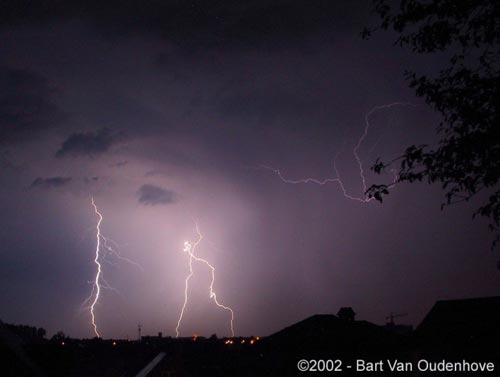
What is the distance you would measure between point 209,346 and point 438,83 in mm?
25152

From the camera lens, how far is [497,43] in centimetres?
559

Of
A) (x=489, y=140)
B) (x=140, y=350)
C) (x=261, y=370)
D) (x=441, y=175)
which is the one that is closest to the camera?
(x=489, y=140)

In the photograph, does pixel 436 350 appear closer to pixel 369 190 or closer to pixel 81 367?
pixel 81 367

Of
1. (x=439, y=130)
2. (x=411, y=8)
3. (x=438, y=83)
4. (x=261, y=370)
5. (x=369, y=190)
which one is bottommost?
(x=261, y=370)

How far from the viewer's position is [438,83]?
5777 millimetres

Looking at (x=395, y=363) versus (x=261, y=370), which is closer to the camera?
(x=395, y=363)

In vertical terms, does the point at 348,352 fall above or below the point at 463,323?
below

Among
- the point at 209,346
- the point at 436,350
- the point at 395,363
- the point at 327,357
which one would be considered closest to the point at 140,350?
the point at 209,346

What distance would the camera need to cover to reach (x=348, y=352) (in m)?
21.6

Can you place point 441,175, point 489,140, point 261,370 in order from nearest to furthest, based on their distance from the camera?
point 489,140
point 441,175
point 261,370

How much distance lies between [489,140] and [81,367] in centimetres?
2064

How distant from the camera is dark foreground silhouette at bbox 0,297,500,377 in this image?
19.9 m

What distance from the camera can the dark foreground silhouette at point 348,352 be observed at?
1991 cm

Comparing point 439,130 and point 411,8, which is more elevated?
point 411,8
